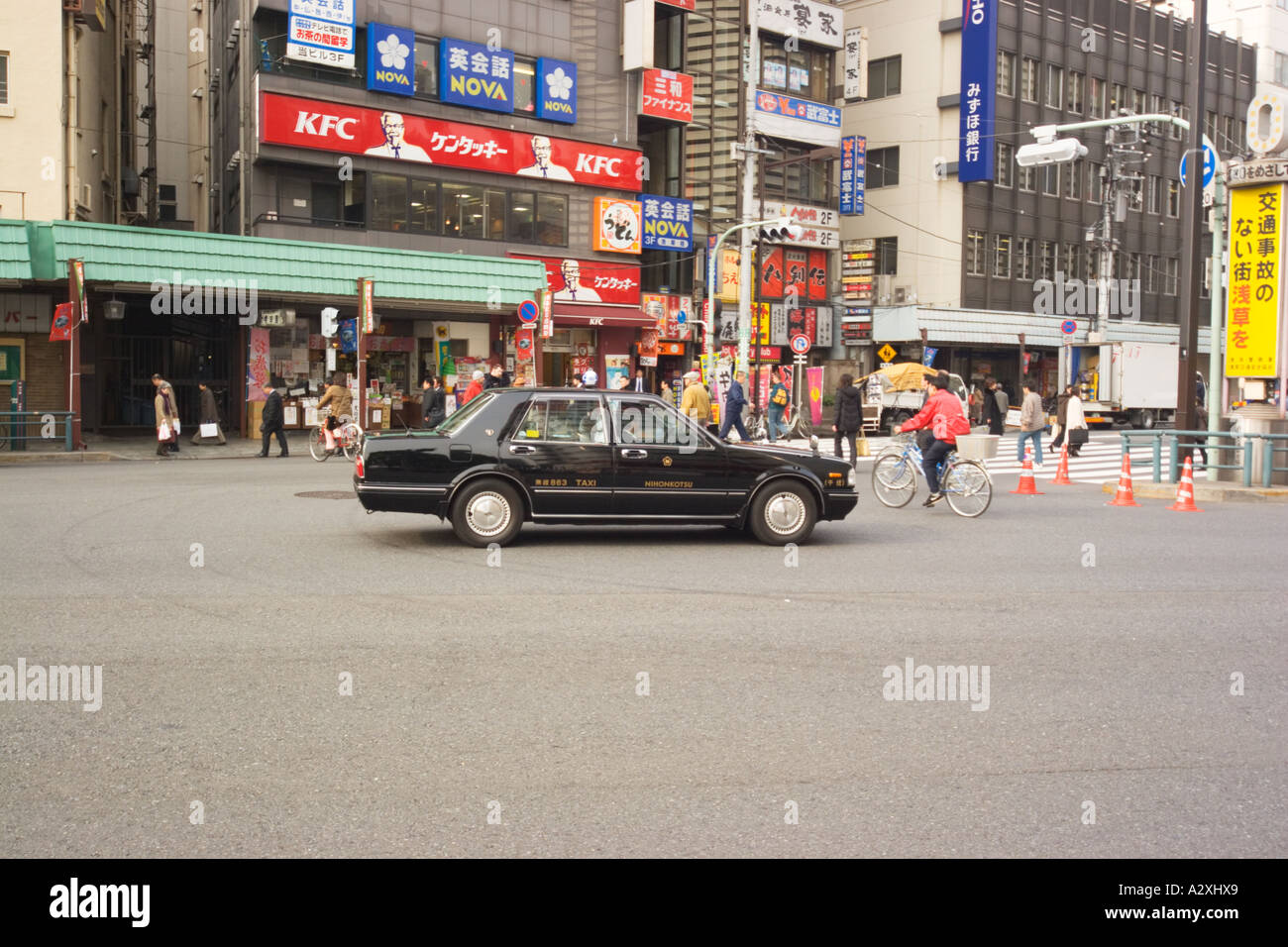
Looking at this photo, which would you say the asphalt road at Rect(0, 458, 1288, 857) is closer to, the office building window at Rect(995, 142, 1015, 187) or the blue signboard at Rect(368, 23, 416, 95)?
the blue signboard at Rect(368, 23, 416, 95)

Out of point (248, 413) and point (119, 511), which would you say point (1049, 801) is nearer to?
point (119, 511)

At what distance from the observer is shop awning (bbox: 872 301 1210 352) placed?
5125cm

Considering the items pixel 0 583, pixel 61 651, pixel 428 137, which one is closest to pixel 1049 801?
pixel 61 651

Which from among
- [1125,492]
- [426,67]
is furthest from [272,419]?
[1125,492]

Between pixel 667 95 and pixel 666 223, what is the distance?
168 inches

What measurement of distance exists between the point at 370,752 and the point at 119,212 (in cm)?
4211

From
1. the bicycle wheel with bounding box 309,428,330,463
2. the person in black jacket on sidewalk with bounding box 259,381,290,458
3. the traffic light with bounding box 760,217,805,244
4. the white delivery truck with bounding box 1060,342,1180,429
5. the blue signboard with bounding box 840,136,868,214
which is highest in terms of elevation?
the blue signboard with bounding box 840,136,868,214

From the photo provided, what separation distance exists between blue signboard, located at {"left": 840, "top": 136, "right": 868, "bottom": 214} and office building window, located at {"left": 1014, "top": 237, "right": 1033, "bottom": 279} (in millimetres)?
10116

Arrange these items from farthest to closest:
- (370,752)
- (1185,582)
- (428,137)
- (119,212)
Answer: (119,212)
(428,137)
(1185,582)
(370,752)

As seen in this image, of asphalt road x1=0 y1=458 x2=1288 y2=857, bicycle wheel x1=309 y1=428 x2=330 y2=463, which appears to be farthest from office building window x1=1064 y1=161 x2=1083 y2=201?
asphalt road x1=0 y1=458 x2=1288 y2=857

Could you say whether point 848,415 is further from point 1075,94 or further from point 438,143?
point 1075,94

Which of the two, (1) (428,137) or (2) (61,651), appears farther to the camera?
(1) (428,137)

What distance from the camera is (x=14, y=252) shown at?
24.3 metres

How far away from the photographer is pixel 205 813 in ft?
15.4
